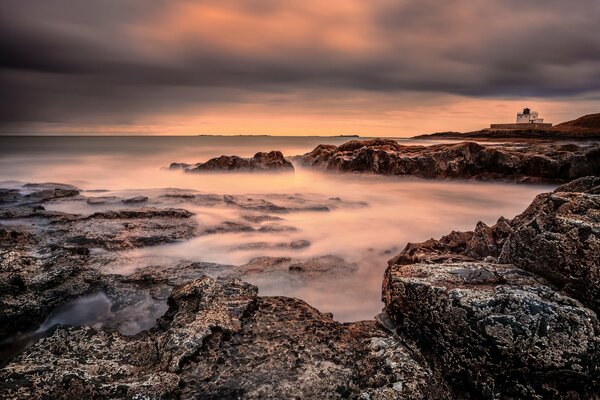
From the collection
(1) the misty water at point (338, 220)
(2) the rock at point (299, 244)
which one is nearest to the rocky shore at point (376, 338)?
(1) the misty water at point (338, 220)

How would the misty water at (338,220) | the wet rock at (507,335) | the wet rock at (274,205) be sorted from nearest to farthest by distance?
the wet rock at (507,335) < the misty water at (338,220) < the wet rock at (274,205)

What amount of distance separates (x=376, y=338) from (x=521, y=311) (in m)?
1.43

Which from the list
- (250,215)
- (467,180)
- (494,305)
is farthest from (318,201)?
(494,305)

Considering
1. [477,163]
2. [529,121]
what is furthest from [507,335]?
[529,121]

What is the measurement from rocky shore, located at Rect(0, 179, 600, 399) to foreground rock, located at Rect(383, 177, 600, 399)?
1 cm

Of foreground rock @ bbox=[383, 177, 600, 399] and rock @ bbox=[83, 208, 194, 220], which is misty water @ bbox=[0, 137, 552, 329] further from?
foreground rock @ bbox=[383, 177, 600, 399]

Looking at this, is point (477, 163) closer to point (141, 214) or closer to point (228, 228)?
point (228, 228)

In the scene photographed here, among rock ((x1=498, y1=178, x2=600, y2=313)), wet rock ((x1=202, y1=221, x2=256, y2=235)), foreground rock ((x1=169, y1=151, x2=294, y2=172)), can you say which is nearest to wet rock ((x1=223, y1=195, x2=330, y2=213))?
wet rock ((x1=202, y1=221, x2=256, y2=235))

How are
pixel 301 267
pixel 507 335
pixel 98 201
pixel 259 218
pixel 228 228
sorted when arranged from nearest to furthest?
pixel 507 335, pixel 301 267, pixel 228 228, pixel 259 218, pixel 98 201

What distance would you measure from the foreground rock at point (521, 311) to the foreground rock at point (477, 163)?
→ 17.3m

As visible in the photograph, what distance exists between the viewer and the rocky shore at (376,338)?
3109 mm

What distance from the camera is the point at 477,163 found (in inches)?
869

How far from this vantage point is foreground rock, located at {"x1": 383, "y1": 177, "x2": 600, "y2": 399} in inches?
118

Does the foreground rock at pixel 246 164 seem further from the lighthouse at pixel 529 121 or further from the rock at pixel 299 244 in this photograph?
the lighthouse at pixel 529 121
